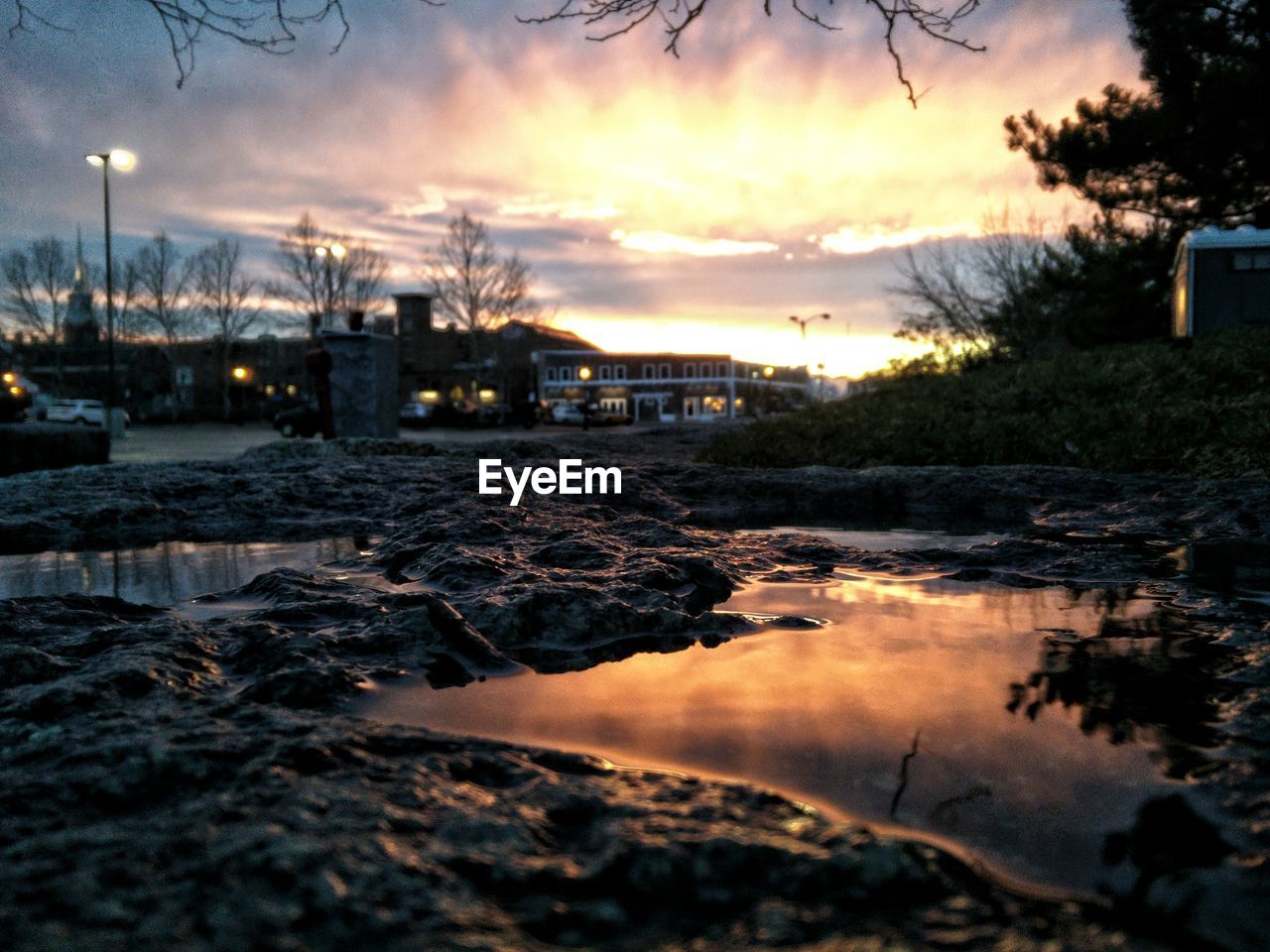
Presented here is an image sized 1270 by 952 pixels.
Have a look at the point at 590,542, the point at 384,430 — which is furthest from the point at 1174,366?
the point at 384,430

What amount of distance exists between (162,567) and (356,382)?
1027 centimetres

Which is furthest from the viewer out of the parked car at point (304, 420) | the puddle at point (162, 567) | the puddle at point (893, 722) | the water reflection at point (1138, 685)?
the parked car at point (304, 420)

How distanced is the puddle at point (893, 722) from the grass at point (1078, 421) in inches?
196

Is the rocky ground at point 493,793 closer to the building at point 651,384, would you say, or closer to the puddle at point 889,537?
the puddle at point 889,537

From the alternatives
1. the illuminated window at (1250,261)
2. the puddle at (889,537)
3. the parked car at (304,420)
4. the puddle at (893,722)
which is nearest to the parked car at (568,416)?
the parked car at (304,420)

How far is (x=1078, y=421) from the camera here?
8.08 metres

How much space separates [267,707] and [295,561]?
2082 millimetres

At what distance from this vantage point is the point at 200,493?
5703mm

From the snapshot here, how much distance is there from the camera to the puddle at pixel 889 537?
13.6ft

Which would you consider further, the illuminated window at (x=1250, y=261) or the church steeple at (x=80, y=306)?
the church steeple at (x=80, y=306)

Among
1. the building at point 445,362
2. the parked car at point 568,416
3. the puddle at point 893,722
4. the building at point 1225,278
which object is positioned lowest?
the puddle at point 893,722

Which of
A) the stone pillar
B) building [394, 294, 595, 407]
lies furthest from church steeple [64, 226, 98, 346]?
the stone pillar

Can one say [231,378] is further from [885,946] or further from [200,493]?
[885,946]

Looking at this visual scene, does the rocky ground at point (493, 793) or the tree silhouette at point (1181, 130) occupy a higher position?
the tree silhouette at point (1181, 130)
